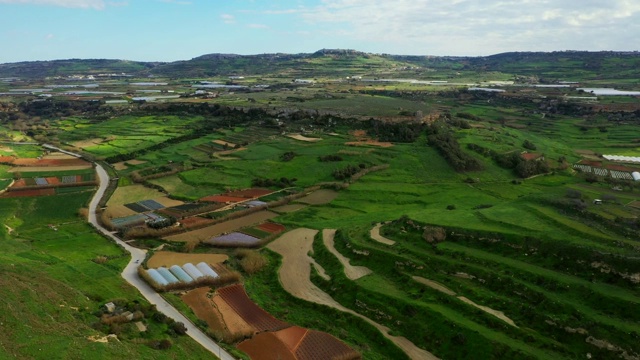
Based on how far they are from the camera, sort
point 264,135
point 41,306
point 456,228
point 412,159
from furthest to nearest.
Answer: point 264,135 < point 412,159 < point 456,228 < point 41,306

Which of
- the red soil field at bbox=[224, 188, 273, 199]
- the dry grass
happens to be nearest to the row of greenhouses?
the dry grass

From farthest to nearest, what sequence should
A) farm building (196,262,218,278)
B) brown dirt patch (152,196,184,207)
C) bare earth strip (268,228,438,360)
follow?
brown dirt patch (152,196,184,207)
farm building (196,262,218,278)
bare earth strip (268,228,438,360)

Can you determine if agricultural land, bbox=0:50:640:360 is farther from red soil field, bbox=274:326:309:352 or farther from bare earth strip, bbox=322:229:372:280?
bare earth strip, bbox=322:229:372:280

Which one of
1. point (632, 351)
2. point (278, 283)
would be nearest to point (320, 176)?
point (278, 283)

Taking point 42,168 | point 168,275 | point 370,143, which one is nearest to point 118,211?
point 168,275

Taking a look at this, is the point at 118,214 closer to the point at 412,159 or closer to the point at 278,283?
the point at 278,283

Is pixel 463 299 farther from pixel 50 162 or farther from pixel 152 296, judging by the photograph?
pixel 50 162
